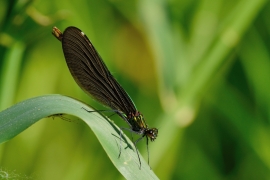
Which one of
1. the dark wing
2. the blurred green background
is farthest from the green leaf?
the blurred green background

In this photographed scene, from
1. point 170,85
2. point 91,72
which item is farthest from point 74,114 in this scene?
point 170,85

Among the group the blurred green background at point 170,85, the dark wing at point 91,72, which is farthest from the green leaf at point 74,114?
the blurred green background at point 170,85

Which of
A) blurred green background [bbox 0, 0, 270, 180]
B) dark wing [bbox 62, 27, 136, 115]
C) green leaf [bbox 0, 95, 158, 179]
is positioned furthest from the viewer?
blurred green background [bbox 0, 0, 270, 180]

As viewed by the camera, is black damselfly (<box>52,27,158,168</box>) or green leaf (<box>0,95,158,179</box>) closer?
green leaf (<box>0,95,158,179</box>)

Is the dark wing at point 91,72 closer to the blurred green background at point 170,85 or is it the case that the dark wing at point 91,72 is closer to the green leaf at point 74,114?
the green leaf at point 74,114

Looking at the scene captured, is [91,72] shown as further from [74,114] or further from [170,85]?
[170,85]

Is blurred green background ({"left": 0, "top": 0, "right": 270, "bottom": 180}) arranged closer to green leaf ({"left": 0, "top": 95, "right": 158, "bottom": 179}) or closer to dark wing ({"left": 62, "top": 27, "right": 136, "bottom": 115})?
dark wing ({"left": 62, "top": 27, "right": 136, "bottom": 115})
